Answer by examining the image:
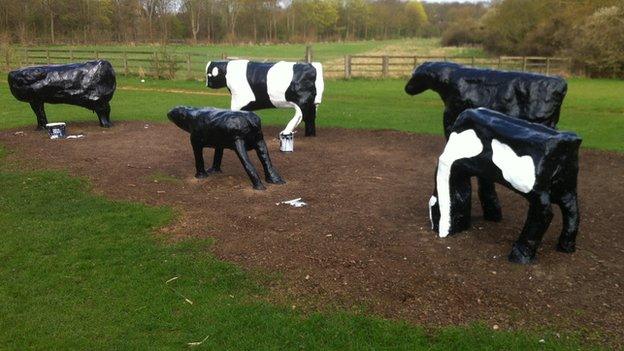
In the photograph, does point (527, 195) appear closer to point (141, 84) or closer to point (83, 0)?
point (141, 84)

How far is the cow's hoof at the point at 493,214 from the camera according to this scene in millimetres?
6573

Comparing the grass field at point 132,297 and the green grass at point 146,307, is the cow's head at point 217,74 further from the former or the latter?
the green grass at point 146,307

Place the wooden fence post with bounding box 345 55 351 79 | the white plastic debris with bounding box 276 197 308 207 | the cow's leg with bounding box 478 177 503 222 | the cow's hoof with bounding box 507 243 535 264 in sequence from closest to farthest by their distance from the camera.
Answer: the cow's hoof with bounding box 507 243 535 264, the cow's leg with bounding box 478 177 503 222, the white plastic debris with bounding box 276 197 308 207, the wooden fence post with bounding box 345 55 351 79

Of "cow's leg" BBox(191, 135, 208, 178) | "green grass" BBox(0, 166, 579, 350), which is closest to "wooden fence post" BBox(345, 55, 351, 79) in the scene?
"cow's leg" BBox(191, 135, 208, 178)

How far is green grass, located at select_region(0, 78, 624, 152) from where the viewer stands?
13452 millimetres

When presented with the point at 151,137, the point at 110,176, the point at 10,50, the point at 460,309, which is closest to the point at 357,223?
the point at 460,309

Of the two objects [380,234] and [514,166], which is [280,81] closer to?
[380,234]

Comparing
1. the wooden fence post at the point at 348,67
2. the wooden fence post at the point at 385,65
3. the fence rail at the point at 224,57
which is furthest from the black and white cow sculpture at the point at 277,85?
the wooden fence post at the point at 385,65

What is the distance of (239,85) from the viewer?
447 inches

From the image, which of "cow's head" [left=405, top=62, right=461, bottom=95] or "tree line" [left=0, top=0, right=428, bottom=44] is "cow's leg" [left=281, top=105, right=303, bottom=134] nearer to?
"cow's head" [left=405, top=62, right=461, bottom=95]

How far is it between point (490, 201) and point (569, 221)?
46.7 inches

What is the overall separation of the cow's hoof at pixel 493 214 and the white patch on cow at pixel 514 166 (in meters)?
1.49

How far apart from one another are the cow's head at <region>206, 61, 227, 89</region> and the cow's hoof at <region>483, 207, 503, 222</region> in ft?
23.2

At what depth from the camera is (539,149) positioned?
16.2ft
